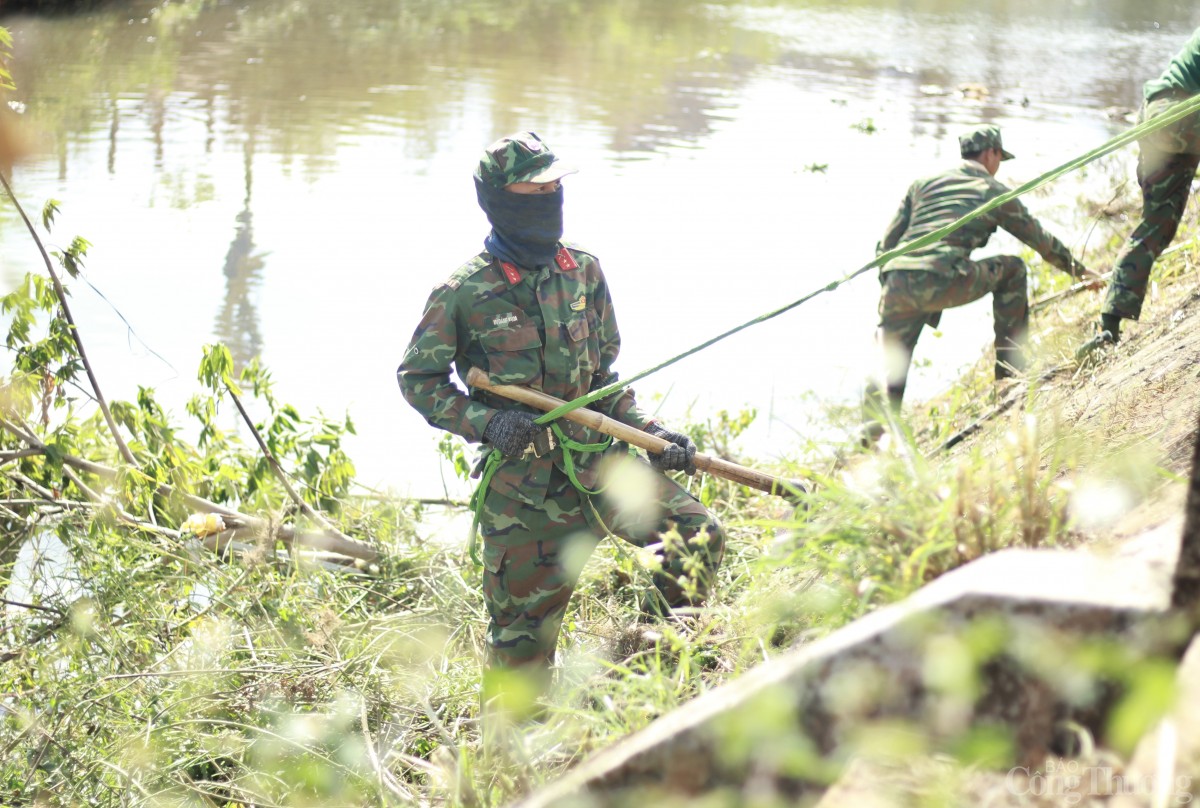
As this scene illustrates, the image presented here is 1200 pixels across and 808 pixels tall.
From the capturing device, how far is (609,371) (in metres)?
3.81

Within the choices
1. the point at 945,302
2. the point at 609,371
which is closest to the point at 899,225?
the point at 945,302

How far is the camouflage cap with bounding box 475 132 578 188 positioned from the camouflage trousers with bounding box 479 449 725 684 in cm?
96

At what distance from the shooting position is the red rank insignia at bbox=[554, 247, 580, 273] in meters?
3.59

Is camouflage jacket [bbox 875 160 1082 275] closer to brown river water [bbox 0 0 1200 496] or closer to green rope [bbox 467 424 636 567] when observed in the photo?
brown river water [bbox 0 0 1200 496]

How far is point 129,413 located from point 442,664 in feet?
6.62

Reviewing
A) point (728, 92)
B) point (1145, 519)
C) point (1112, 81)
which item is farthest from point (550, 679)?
point (1112, 81)

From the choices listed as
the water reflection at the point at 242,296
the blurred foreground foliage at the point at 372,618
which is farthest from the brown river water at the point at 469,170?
the blurred foreground foliage at the point at 372,618

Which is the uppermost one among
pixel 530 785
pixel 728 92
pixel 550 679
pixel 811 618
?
pixel 728 92

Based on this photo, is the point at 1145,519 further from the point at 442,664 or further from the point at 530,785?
the point at 442,664

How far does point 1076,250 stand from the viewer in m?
7.62

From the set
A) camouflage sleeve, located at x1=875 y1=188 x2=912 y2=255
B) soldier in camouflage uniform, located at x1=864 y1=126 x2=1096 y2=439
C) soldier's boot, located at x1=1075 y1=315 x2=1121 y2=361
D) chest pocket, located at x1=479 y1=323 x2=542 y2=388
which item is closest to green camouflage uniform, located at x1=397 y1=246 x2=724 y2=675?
chest pocket, located at x1=479 y1=323 x2=542 y2=388

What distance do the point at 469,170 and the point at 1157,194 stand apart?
7.52 metres

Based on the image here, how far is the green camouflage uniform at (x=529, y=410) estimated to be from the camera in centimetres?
343

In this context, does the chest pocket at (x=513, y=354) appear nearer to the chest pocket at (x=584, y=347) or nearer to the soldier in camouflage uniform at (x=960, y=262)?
the chest pocket at (x=584, y=347)
